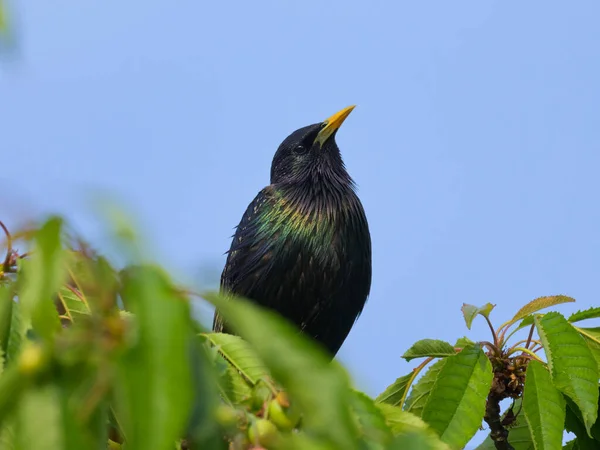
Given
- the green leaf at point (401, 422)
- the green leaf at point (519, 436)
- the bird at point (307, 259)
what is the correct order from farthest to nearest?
the bird at point (307, 259)
the green leaf at point (519, 436)
the green leaf at point (401, 422)

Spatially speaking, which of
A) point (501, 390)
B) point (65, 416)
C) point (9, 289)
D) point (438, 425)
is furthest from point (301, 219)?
point (65, 416)

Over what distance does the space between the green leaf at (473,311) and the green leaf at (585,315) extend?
226 millimetres

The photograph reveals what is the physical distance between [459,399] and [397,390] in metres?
0.33

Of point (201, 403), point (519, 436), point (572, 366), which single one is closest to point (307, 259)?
point (519, 436)

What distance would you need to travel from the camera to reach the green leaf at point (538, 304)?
260cm

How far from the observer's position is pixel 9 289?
121 cm

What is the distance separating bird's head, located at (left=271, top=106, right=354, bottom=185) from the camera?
482 centimetres

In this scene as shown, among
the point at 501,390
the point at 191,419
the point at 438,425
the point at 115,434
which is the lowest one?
the point at 115,434

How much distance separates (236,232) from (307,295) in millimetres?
657

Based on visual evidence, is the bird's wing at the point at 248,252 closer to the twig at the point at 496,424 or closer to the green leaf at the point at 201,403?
the twig at the point at 496,424

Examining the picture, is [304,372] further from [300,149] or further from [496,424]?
[300,149]

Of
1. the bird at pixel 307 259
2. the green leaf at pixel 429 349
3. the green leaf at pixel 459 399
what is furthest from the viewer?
the bird at pixel 307 259

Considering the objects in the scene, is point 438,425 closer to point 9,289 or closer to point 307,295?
point 9,289

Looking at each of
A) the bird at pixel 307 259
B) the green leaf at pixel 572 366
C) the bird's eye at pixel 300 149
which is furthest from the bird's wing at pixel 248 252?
the green leaf at pixel 572 366
